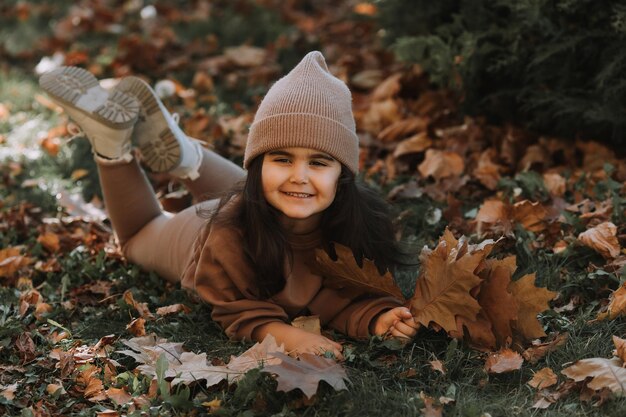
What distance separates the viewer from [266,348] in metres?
2.48

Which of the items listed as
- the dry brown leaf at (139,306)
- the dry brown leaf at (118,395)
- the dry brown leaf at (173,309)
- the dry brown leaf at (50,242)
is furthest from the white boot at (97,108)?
the dry brown leaf at (118,395)

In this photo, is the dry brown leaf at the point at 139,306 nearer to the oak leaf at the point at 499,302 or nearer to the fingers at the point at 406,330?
the fingers at the point at 406,330

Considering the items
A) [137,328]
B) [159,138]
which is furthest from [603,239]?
[159,138]

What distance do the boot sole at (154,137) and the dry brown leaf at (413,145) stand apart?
4.28 feet

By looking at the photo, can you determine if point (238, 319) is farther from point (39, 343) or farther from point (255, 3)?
point (255, 3)

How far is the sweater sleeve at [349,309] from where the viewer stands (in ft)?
9.07

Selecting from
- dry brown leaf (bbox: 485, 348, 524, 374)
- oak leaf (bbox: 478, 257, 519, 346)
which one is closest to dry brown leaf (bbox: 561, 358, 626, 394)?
dry brown leaf (bbox: 485, 348, 524, 374)

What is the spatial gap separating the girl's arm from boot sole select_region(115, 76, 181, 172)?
113 centimetres

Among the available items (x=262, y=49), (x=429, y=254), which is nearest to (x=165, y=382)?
(x=429, y=254)

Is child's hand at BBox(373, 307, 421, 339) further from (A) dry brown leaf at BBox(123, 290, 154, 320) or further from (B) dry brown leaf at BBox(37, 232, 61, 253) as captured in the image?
(B) dry brown leaf at BBox(37, 232, 61, 253)

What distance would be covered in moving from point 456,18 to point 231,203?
6.55ft

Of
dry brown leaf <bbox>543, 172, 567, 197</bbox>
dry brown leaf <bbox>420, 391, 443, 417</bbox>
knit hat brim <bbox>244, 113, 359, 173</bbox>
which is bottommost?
dry brown leaf <bbox>543, 172, 567, 197</bbox>

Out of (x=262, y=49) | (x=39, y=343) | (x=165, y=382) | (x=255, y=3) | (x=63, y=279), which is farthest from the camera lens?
(x=255, y=3)

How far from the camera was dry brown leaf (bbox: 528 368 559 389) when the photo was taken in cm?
233
